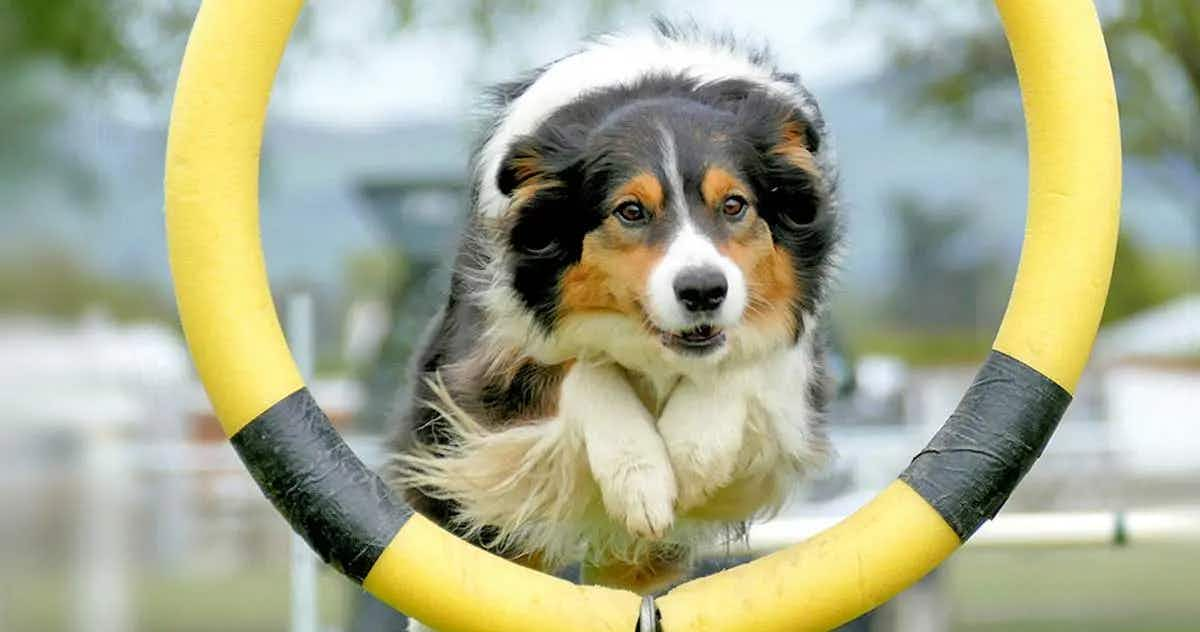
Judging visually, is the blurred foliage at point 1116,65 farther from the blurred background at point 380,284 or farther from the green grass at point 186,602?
the green grass at point 186,602

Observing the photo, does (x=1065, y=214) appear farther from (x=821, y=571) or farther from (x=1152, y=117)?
(x=1152, y=117)

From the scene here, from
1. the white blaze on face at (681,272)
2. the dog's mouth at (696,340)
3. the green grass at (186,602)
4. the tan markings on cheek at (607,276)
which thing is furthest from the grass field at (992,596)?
the white blaze on face at (681,272)

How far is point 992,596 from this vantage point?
48.5 ft

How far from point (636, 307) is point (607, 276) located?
110mm

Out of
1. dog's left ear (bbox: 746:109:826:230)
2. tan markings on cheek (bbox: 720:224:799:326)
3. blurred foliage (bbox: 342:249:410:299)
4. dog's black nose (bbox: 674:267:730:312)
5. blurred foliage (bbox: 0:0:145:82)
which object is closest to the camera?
dog's black nose (bbox: 674:267:730:312)

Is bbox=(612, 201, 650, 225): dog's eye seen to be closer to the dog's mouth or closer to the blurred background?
the dog's mouth

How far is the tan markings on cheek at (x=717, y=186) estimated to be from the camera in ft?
11.9

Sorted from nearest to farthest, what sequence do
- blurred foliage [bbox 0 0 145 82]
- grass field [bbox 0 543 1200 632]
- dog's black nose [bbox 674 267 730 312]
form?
dog's black nose [bbox 674 267 730 312] → blurred foliage [bbox 0 0 145 82] → grass field [bbox 0 543 1200 632]

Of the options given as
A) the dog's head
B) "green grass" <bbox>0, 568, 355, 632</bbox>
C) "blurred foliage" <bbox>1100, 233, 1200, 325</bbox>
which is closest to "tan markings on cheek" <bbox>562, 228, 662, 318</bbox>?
the dog's head

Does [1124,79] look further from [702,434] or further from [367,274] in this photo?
[702,434]

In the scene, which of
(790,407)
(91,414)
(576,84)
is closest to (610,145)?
(576,84)

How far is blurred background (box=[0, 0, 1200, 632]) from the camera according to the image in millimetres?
12133

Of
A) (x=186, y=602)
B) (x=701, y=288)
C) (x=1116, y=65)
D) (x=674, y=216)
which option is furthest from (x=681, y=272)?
(x=186, y=602)

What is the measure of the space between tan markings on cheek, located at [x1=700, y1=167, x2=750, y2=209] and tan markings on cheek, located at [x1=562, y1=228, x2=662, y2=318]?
0.57 ft
